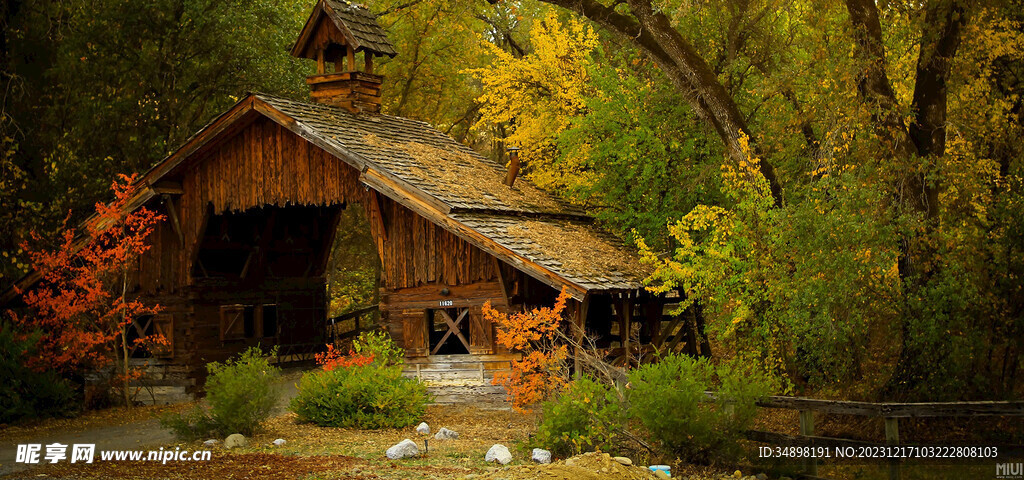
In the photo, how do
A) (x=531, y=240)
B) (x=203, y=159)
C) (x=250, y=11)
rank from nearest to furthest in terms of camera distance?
(x=531, y=240)
(x=203, y=159)
(x=250, y=11)

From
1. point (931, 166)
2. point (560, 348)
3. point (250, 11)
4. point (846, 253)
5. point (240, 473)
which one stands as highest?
point (250, 11)

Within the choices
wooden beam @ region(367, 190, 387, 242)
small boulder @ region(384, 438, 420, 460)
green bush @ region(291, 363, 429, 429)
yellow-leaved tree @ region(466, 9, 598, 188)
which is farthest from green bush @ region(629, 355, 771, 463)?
yellow-leaved tree @ region(466, 9, 598, 188)

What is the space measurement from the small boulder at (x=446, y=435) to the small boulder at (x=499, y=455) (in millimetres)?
2331

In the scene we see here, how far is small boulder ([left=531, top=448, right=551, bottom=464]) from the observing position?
1223 cm

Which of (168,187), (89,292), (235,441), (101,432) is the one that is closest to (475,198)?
(235,441)

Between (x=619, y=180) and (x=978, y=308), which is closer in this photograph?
(x=978, y=308)

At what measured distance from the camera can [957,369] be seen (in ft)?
43.3

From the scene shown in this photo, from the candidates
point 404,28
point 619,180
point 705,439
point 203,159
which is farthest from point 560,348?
point 404,28

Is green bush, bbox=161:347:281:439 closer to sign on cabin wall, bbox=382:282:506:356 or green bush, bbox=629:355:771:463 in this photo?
sign on cabin wall, bbox=382:282:506:356

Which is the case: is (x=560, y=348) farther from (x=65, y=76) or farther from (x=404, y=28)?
(x=404, y=28)

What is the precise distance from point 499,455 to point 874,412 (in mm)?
4617

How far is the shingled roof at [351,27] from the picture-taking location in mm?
22125

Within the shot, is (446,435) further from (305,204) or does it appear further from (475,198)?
(305,204)

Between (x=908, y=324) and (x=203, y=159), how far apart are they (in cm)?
1502
